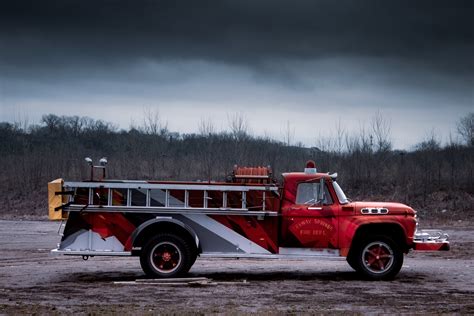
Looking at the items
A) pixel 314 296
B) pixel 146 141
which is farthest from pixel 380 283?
pixel 146 141

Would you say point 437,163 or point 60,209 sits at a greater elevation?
point 437,163

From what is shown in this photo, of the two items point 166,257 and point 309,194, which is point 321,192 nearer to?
point 309,194

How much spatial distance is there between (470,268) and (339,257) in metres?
4.71

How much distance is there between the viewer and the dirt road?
11.9 m

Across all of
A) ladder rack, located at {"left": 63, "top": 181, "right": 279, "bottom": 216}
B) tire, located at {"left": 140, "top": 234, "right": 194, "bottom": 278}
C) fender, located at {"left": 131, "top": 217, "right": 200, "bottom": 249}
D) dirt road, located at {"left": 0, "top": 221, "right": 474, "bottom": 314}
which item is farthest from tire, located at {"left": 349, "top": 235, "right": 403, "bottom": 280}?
tire, located at {"left": 140, "top": 234, "right": 194, "bottom": 278}

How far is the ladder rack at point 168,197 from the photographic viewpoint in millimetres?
14930

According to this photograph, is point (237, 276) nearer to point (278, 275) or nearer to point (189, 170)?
point (278, 275)

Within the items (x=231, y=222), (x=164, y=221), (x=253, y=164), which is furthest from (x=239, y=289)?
(x=253, y=164)

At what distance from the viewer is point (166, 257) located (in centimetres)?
1498

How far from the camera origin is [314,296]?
43.3 ft

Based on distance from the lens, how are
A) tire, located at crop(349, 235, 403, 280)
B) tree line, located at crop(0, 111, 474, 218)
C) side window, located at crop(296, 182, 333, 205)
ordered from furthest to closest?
1. tree line, located at crop(0, 111, 474, 218)
2. side window, located at crop(296, 182, 333, 205)
3. tire, located at crop(349, 235, 403, 280)

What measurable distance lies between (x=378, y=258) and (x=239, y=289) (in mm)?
3334

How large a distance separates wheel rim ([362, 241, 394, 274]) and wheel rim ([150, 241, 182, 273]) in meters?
3.97

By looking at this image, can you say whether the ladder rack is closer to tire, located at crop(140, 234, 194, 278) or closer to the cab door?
the cab door
